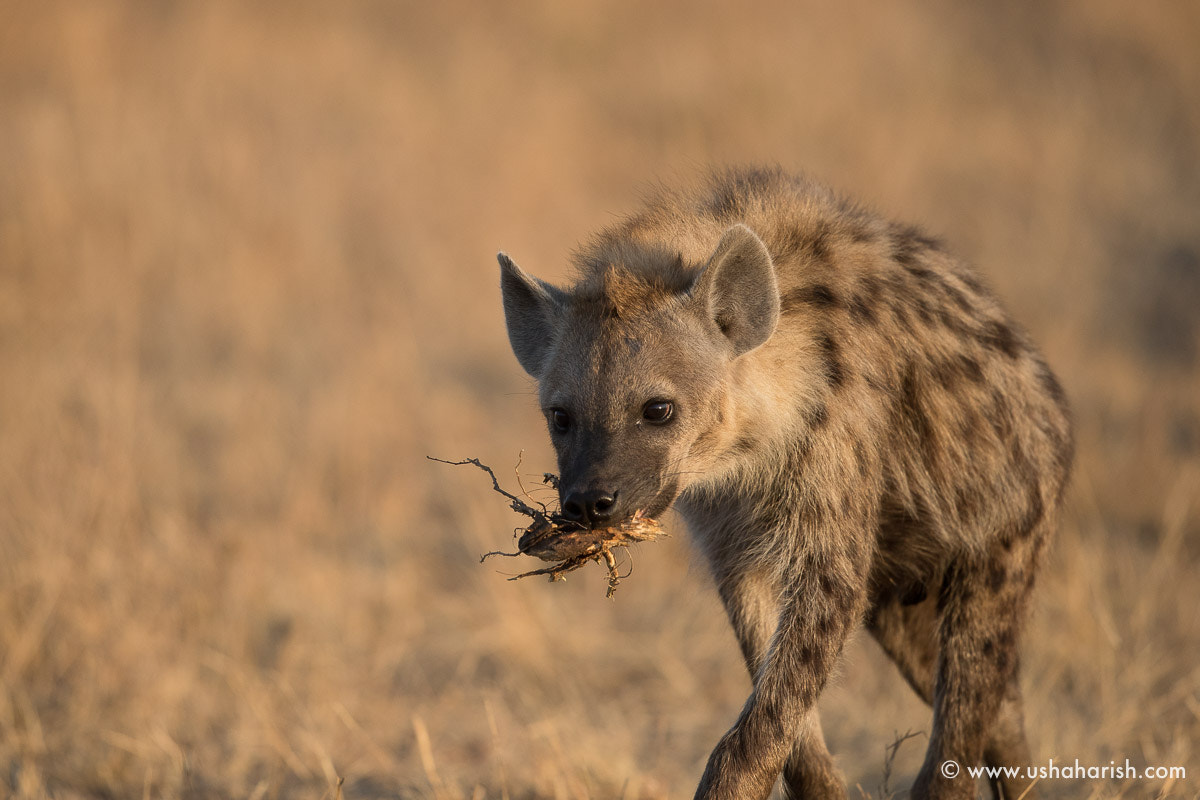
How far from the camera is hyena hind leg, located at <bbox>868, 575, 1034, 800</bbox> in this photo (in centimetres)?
347

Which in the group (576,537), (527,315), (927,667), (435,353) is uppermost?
(527,315)

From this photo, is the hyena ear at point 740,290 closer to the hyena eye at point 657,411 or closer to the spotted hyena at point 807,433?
the spotted hyena at point 807,433

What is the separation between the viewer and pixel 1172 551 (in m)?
5.73

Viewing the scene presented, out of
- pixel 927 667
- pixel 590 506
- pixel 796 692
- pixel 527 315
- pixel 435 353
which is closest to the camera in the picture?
pixel 590 506

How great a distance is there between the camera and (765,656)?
2.93 m

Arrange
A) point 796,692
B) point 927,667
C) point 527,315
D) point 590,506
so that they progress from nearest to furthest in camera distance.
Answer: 1. point 590,506
2. point 796,692
3. point 527,315
4. point 927,667

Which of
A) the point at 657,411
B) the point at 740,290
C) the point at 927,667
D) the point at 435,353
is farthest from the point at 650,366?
the point at 435,353

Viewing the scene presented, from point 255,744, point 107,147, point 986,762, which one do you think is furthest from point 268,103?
point 986,762

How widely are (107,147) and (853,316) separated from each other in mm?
7405

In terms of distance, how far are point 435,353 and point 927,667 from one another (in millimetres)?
5322

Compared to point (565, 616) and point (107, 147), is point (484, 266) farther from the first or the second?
point (565, 616)

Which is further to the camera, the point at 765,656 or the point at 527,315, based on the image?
the point at 527,315

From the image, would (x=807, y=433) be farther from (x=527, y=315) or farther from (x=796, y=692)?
(x=527, y=315)

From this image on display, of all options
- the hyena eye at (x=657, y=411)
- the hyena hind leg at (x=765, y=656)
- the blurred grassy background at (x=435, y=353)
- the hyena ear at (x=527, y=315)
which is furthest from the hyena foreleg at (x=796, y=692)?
the hyena ear at (x=527, y=315)
